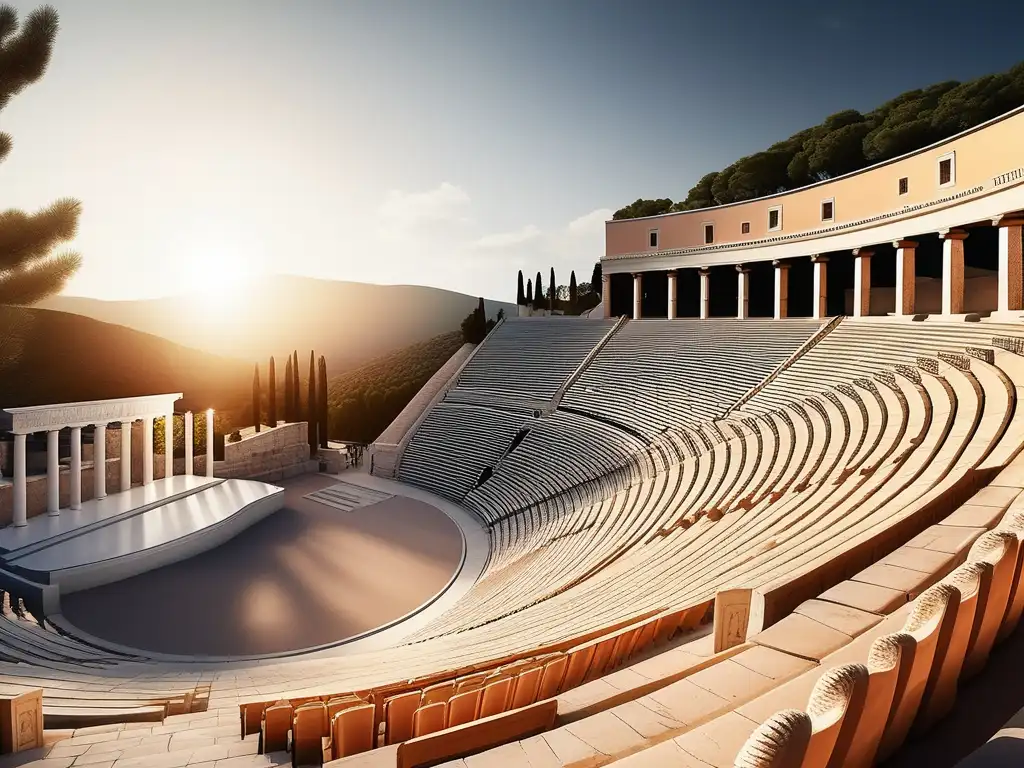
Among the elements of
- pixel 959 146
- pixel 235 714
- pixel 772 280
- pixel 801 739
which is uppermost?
pixel 959 146

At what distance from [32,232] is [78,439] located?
16.4 metres

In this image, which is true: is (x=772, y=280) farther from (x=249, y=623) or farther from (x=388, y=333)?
(x=388, y=333)

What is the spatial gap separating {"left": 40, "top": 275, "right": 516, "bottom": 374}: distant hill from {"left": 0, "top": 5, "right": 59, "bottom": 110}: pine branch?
7734cm

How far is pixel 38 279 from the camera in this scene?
6.68 meters

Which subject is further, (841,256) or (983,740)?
(841,256)

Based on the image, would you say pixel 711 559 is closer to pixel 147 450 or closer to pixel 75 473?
pixel 75 473

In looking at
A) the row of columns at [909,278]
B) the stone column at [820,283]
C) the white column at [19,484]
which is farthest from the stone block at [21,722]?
the stone column at [820,283]

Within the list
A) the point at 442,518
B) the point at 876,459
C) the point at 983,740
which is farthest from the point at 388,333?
the point at 983,740

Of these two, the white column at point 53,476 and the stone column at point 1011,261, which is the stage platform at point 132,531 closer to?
the white column at point 53,476

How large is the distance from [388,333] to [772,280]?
73.8 m

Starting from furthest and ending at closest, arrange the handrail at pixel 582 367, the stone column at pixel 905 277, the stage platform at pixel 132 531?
the handrail at pixel 582 367 → the stone column at pixel 905 277 → the stage platform at pixel 132 531

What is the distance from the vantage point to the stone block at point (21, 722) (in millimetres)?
5625

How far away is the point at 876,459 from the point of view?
1084cm

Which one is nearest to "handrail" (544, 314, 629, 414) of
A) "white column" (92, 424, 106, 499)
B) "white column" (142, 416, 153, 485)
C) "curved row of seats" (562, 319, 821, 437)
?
"curved row of seats" (562, 319, 821, 437)
